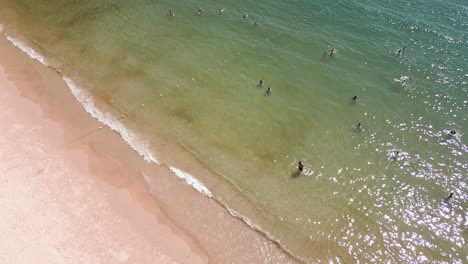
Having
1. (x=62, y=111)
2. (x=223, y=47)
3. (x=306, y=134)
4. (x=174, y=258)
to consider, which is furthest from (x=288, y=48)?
(x=174, y=258)

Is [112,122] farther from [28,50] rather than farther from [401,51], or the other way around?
[401,51]

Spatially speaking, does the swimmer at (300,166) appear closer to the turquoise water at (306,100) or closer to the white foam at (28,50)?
the turquoise water at (306,100)

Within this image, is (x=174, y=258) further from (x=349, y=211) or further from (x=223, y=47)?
(x=223, y=47)

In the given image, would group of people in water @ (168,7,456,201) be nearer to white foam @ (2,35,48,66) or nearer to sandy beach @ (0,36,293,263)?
sandy beach @ (0,36,293,263)

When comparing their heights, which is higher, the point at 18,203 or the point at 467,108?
the point at 467,108

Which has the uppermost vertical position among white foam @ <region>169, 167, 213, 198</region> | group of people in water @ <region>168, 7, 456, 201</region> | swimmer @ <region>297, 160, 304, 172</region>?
group of people in water @ <region>168, 7, 456, 201</region>

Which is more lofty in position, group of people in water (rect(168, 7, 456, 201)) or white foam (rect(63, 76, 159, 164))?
group of people in water (rect(168, 7, 456, 201))

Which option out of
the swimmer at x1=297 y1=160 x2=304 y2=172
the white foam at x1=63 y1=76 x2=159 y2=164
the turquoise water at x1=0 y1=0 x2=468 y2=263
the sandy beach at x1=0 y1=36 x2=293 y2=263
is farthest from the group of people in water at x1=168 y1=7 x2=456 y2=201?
the white foam at x1=63 y1=76 x2=159 y2=164
